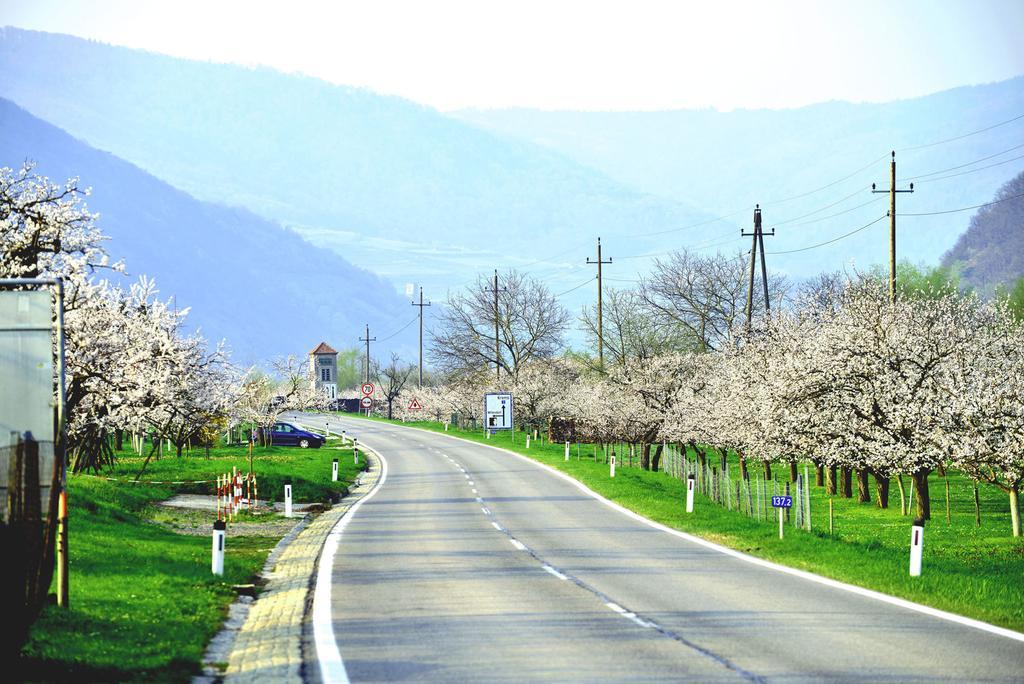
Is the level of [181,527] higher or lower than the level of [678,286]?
lower

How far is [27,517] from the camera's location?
11734 millimetres

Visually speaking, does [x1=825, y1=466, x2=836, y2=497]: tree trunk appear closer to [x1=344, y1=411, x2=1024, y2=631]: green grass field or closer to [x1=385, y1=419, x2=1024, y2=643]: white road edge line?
[x1=344, y1=411, x2=1024, y2=631]: green grass field

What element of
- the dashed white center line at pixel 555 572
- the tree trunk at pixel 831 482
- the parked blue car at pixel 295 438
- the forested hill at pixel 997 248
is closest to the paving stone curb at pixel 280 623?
the dashed white center line at pixel 555 572

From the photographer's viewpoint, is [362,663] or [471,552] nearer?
[362,663]

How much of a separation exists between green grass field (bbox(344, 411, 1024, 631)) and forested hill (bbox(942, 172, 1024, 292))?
140m

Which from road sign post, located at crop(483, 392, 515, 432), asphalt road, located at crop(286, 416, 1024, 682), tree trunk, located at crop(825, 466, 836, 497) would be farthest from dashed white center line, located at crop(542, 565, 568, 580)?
road sign post, located at crop(483, 392, 515, 432)

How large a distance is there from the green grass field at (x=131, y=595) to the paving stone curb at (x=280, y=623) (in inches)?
15.4

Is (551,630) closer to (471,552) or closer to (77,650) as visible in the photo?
(77,650)

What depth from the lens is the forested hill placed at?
180625 mm

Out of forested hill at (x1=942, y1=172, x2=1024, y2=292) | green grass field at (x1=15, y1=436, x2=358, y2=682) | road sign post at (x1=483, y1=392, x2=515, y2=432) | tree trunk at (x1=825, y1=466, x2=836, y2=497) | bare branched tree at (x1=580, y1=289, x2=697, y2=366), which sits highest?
forested hill at (x1=942, y1=172, x2=1024, y2=292)

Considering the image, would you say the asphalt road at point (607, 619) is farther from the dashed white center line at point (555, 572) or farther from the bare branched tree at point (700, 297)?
the bare branched tree at point (700, 297)

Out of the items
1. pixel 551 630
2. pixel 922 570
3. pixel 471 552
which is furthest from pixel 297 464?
pixel 551 630

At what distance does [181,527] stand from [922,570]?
15.3 m

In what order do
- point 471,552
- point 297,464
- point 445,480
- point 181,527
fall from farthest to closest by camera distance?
point 297,464
point 445,480
point 181,527
point 471,552
